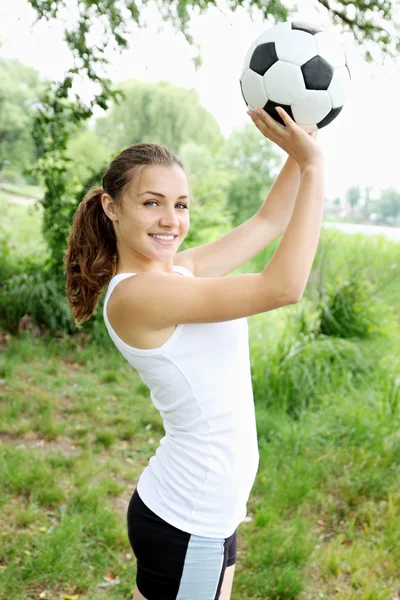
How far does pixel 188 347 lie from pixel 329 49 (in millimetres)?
976

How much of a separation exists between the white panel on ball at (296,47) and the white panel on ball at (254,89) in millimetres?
90

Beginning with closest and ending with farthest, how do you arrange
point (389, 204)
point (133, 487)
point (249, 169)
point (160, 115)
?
point (133, 487)
point (389, 204)
point (249, 169)
point (160, 115)

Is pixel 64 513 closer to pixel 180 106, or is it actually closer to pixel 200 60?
pixel 200 60

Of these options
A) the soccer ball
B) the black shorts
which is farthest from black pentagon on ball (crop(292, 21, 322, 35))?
the black shorts

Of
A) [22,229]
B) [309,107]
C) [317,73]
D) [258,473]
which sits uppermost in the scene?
[317,73]

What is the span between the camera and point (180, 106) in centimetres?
2620

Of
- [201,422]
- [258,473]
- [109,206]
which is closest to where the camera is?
[201,422]

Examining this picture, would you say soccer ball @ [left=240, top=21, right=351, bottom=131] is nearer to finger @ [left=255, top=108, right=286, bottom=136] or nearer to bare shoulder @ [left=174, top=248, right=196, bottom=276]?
finger @ [left=255, top=108, right=286, bottom=136]

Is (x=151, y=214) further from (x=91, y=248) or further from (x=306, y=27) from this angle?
(x=306, y=27)

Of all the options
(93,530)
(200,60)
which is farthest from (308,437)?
(200,60)

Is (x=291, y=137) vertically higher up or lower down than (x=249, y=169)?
lower down

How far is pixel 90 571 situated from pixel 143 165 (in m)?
2.10

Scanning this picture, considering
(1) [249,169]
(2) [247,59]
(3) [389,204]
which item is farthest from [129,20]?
(1) [249,169]

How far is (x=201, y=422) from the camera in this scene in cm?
146
